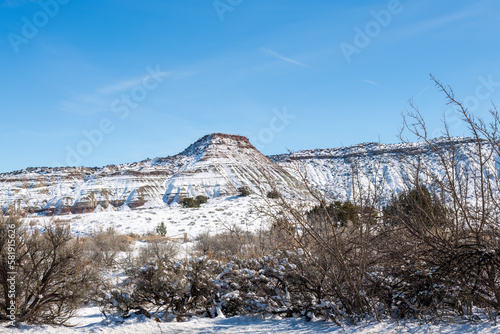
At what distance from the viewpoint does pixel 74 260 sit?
19.7 feet

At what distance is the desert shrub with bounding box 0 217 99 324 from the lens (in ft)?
17.2

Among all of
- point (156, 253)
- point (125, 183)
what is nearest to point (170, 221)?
point (156, 253)

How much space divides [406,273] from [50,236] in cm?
546

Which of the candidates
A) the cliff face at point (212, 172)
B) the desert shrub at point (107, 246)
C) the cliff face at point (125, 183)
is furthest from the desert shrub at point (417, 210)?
the cliff face at point (125, 183)

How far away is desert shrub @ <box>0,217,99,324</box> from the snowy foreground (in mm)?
275

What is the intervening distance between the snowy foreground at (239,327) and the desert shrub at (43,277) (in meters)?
0.28

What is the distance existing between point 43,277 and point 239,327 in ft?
10.2

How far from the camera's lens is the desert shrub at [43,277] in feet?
17.2

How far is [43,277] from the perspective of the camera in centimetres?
555

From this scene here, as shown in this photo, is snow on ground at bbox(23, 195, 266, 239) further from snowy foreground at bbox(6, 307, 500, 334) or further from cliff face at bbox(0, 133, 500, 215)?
cliff face at bbox(0, 133, 500, 215)

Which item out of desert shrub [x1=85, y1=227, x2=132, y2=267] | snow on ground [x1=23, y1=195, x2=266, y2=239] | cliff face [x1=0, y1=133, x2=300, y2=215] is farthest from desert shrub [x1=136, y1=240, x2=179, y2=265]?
cliff face [x1=0, y1=133, x2=300, y2=215]

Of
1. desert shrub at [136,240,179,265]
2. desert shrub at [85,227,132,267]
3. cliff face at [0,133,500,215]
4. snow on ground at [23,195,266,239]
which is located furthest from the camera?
cliff face at [0,133,500,215]

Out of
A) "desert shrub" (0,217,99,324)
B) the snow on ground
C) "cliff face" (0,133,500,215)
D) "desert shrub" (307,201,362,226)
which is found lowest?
"desert shrub" (0,217,99,324)

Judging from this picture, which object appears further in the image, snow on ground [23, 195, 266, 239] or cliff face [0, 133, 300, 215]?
cliff face [0, 133, 300, 215]
